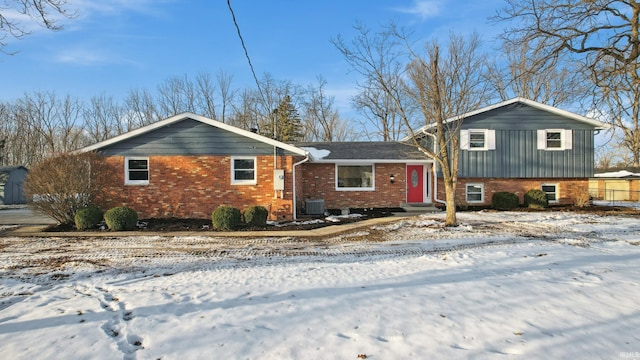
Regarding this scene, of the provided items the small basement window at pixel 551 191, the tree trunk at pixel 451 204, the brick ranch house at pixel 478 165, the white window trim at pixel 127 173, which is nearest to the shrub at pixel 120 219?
the white window trim at pixel 127 173

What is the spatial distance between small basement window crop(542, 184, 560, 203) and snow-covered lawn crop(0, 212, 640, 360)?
10530 mm

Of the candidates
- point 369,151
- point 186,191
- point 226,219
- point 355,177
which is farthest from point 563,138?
point 186,191

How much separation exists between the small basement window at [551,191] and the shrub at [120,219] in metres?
19.0

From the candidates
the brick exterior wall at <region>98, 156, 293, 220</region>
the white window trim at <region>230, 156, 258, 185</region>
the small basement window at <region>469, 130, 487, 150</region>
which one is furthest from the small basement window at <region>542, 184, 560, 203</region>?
the white window trim at <region>230, 156, 258, 185</region>

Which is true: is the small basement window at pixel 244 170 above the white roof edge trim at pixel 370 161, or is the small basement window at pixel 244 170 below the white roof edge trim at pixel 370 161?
below

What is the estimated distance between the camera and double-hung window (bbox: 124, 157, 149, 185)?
14031 mm

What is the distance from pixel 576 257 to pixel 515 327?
14.6 feet

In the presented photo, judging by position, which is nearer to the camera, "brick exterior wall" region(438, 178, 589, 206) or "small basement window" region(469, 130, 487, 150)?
"small basement window" region(469, 130, 487, 150)

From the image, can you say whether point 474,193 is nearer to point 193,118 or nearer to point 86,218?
point 193,118

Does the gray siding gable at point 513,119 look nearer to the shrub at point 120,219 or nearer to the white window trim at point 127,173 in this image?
the white window trim at point 127,173

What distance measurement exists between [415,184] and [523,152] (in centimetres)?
557

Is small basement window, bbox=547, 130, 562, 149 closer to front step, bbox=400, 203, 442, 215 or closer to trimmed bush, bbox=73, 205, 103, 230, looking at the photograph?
front step, bbox=400, 203, 442, 215

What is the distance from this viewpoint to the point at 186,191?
14.0m

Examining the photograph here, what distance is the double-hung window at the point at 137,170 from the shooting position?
1403 centimetres
